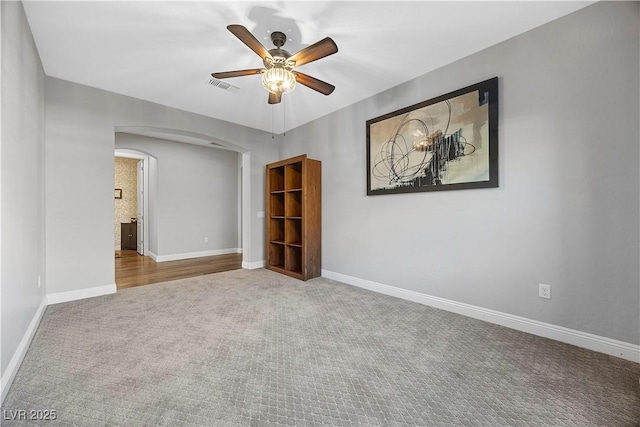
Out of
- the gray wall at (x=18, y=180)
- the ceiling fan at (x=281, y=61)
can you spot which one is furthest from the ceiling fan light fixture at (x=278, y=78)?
the gray wall at (x=18, y=180)

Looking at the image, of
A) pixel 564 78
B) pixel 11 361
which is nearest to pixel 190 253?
pixel 11 361

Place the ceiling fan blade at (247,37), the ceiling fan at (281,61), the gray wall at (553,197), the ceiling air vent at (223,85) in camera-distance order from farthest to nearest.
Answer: the ceiling air vent at (223,85), the ceiling fan at (281,61), the gray wall at (553,197), the ceiling fan blade at (247,37)

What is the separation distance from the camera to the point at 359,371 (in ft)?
5.76

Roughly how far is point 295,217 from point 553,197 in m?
3.11

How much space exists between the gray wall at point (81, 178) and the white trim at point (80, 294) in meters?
0.04

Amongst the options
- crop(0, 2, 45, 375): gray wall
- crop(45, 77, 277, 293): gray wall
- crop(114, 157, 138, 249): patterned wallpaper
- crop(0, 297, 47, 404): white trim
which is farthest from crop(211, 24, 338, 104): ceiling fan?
crop(114, 157, 138, 249): patterned wallpaper

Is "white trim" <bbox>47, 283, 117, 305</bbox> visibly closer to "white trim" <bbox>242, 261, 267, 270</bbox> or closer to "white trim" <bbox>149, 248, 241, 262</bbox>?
"white trim" <bbox>242, 261, 267, 270</bbox>

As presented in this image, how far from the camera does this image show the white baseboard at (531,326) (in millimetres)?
1932

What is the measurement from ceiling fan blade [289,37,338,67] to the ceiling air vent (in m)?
1.46

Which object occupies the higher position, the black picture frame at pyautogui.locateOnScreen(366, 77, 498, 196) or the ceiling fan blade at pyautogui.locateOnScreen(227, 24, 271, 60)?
the ceiling fan blade at pyautogui.locateOnScreen(227, 24, 271, 60)

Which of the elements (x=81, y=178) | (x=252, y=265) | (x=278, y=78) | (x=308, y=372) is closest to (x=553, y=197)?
(x=308, y=372)

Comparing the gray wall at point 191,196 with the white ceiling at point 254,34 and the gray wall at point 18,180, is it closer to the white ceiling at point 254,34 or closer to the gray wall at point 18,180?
the white ceiling at point 254,34

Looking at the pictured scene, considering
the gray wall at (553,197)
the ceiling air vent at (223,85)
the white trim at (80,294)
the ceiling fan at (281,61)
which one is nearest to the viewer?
the gray wall at (553,197)

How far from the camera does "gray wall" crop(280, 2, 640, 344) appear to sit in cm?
192
